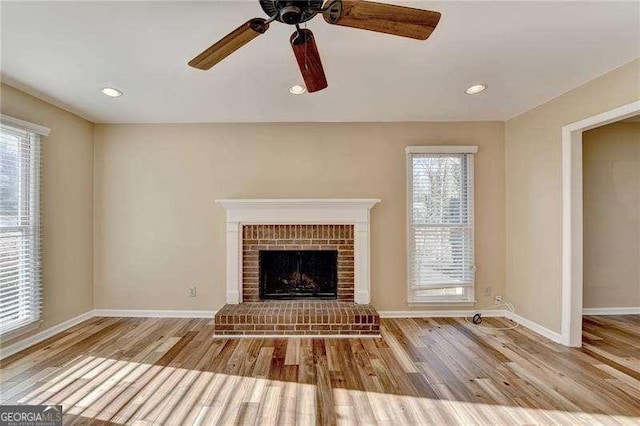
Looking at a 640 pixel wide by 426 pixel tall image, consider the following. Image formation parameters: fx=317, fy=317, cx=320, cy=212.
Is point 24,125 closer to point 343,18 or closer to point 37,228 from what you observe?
point 37,228

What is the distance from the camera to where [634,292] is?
4078 millimetres

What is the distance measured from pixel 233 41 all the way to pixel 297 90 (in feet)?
4.65

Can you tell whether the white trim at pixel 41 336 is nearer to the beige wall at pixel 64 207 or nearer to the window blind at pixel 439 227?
the beige wall at pixel 64 207

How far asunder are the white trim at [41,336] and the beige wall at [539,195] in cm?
525

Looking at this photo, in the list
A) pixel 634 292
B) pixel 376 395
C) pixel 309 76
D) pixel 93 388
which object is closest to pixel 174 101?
pixel 309 76

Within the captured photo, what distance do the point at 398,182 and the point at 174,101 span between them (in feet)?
8.97

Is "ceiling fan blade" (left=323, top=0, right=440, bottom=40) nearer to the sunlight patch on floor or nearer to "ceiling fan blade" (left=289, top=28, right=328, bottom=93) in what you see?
"ceiling fan blade" (left=289, top=28, right=328, bottom=93)

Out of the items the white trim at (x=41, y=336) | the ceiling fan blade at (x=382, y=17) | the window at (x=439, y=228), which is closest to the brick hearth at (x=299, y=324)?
the window at (x=439, y=228)

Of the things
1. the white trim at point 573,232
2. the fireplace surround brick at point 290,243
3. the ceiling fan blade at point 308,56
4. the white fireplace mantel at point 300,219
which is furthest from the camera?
the fireplace surround brick at point 290,243

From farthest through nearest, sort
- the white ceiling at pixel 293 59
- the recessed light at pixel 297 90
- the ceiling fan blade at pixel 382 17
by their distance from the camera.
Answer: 1. the recessed light at pixel 297 90
2. the white ceiling at pixel 293 59
3. the ceiling fan blade at pixel 382 17

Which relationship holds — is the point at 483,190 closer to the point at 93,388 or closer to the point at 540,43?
the point at 540,43

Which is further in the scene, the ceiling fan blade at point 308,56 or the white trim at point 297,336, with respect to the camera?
the white trim at point 297,336

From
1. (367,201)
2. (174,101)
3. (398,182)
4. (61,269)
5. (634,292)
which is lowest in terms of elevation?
(634,292)

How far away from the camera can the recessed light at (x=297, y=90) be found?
296cm
